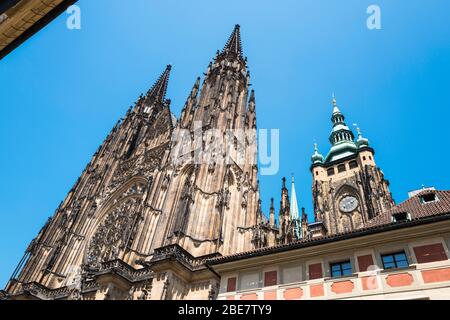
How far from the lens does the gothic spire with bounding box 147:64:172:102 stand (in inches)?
1562

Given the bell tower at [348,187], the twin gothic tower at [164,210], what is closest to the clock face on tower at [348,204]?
the bell tower at [348,187]

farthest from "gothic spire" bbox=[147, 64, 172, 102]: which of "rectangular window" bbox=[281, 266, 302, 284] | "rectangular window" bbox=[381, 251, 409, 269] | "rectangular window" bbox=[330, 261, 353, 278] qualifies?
"rectangular window" bbox=[381, 251, 409, 269]

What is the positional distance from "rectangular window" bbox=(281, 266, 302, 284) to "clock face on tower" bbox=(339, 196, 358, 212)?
1288 inches

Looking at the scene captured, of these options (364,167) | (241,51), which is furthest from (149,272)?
(364,167)

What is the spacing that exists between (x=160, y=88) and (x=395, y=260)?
36283 mm

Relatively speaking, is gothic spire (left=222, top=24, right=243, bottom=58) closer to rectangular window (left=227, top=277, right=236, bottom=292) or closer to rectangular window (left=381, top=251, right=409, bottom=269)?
rectangular window (left=227, top=277, right=236, bottom=292)

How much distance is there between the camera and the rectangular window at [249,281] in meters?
11.4

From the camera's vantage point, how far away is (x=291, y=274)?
10992 millimetres

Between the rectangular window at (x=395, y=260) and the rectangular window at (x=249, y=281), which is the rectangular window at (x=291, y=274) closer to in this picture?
the rectangular window at (x=249, y=281)

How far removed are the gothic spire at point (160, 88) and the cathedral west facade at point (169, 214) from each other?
4637 millimetres

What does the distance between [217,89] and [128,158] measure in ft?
31.5
